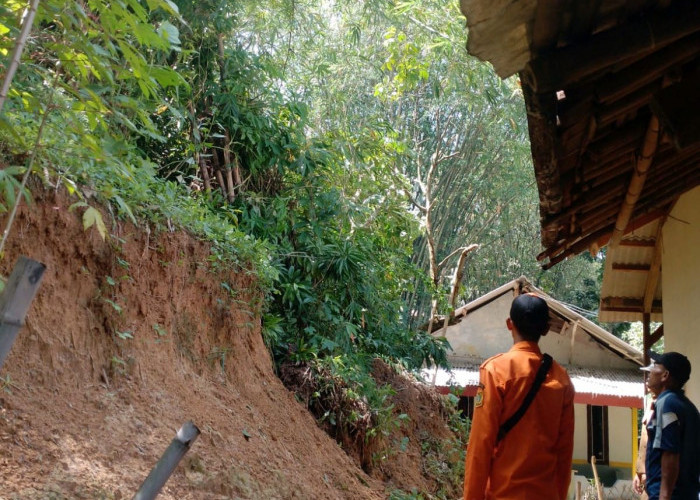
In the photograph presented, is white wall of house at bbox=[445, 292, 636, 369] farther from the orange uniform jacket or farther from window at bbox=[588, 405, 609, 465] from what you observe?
the orange uniform jacket

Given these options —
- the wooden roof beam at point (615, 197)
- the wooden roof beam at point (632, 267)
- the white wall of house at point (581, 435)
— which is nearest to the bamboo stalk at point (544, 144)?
the wooden roof beam at point (615, 197)

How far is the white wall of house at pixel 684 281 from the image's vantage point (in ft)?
22.3

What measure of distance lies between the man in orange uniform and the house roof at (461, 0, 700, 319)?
3.65 feet

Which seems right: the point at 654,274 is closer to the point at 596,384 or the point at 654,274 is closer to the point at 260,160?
the point at 260,160

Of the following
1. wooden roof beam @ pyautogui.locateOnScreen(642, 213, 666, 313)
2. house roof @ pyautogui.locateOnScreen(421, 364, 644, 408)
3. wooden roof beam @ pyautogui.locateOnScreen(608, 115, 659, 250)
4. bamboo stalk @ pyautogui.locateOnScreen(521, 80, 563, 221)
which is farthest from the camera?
house roof @ pyautogui.locateOnScreen(421, 364, 644, 408)

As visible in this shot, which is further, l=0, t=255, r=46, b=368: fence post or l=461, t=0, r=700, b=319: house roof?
l=461, t=0, r=700, b=319: house roof

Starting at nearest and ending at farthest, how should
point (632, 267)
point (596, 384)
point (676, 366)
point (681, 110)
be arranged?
point (681, 110) → point (676, 366) → point (632, 267) → point (596, 384)

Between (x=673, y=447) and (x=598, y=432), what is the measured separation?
59.4 ft

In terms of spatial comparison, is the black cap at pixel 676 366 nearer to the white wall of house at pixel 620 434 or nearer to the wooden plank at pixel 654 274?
the wooden plank at pixel 654 274

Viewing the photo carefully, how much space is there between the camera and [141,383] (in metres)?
6.02

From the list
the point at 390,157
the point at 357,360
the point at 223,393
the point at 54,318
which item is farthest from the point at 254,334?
the point at 390,157

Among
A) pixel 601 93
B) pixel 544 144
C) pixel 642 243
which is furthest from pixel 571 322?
pixel 601 93

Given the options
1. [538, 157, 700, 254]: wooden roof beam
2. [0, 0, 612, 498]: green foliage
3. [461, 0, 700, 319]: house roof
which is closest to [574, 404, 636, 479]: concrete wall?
[0, 0, 612, 498]: green foliage

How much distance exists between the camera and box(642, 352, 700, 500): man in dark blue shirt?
462 cm
